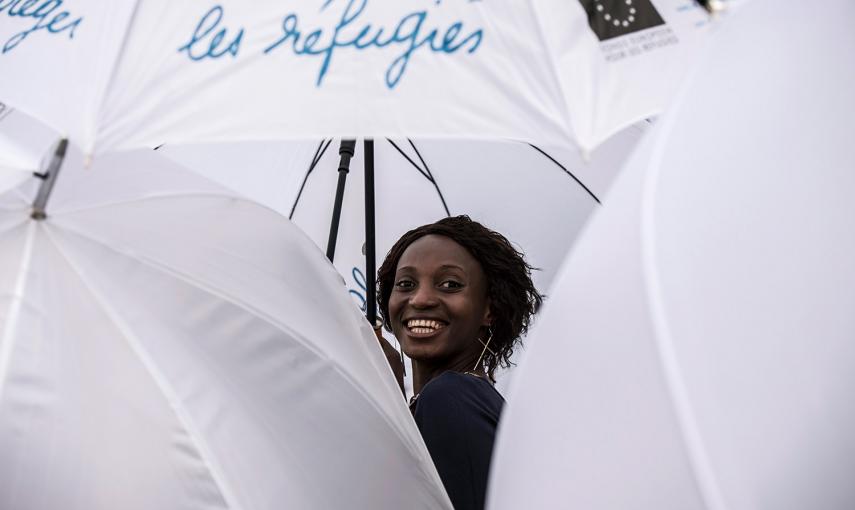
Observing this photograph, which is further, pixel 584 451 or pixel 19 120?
pixel 19 120

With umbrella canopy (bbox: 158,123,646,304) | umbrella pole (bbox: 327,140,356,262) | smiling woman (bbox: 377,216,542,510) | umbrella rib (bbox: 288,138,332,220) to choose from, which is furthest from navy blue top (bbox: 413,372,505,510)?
umbrella rib (bbox: 288,138,332,220)

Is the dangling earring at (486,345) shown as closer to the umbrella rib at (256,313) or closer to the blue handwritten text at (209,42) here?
the umbrella rib at (256,313)

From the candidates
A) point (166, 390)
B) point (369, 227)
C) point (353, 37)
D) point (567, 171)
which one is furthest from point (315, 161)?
point (166, 390)

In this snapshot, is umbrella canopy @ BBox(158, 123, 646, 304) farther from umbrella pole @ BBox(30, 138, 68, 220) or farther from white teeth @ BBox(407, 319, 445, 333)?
umbrella pole @ BBox(30, 138, 68, 220)

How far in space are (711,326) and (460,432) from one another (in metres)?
0.98

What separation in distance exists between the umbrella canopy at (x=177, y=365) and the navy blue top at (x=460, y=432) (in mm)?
133

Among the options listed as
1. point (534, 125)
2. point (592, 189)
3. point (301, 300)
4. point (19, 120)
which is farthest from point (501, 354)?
point (19, 120)

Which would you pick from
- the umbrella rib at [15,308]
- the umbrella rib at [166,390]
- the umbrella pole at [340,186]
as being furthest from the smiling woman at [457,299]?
the umbrella rib at [15,308]

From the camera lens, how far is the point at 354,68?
5.57 feet

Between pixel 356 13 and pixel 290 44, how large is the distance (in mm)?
150

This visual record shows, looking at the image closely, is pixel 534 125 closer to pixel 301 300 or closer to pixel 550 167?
pixel 301 300

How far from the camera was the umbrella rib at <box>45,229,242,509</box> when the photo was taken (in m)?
1.55

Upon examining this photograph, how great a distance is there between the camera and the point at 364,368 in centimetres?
196

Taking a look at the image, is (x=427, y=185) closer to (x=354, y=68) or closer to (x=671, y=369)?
(x=354, y=68)
